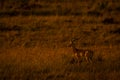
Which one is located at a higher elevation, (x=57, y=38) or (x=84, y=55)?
(x=84, y=55)

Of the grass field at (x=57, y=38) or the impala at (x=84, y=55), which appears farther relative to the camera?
the impala at (x=84, y=55)

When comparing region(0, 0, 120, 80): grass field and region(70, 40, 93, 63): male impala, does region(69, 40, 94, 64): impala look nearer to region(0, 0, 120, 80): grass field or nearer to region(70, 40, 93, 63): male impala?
region(70, 40, 93, 63): male impala

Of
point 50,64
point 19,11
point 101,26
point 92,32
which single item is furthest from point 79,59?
point 19,11

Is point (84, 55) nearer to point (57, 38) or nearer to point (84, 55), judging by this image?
point (84, 55)

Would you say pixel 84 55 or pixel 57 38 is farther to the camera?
pixel 57 38

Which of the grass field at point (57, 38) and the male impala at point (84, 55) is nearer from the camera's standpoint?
the grass field at point (57, 38)

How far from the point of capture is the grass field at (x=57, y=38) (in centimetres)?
1003

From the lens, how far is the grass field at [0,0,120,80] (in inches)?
395

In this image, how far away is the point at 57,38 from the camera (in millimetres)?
14852

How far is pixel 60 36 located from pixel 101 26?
272cm

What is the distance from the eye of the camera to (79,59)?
35.6 ft

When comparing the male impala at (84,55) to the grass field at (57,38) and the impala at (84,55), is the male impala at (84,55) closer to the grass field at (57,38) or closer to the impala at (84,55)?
the impala at (84,55)

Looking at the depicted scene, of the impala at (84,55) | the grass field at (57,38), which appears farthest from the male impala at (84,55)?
the grass field at (57,38)

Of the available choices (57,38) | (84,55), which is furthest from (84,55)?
→ (57,38)
